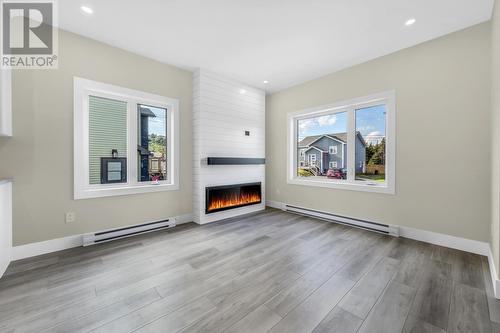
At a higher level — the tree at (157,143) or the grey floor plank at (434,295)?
the tree at (157,143)

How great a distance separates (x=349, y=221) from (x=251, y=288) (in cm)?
251

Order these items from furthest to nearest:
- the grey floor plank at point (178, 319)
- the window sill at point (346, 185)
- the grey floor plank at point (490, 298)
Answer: the window sill at point (346, 185)
the grey floor plank at point (490, 298)
the grey floor plank at point (178, 319)

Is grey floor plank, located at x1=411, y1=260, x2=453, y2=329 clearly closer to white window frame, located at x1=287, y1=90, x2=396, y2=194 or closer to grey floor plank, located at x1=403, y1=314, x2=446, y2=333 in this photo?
grey floor plank, located at x1=403, y1=314, x2=446, y2=333

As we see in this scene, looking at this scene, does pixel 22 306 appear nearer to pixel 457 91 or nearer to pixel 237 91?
pixel 237 91

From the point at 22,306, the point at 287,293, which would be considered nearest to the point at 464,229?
the point at 287,293

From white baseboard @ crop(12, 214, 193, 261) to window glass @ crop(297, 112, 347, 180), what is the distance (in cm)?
409

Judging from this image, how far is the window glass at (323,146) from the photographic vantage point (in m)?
3.98

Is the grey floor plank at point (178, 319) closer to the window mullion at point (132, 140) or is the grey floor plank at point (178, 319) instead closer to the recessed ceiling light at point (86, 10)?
the window mullion at point (132, 140)

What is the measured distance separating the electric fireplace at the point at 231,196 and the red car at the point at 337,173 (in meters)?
1.55

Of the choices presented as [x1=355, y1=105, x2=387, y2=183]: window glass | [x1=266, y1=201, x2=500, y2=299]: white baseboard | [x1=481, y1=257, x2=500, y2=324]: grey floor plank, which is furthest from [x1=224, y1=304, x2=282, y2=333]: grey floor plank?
[x1=355, y1=105, x2=387, y2=183]: window glass

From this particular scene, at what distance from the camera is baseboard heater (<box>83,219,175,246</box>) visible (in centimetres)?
283

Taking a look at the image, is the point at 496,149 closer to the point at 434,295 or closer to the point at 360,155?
the point at 434,295

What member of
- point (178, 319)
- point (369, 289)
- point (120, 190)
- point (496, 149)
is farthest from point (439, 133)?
point (120, 190)

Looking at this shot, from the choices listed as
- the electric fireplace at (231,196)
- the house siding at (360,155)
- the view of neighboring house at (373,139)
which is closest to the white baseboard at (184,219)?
the electric fireplace at (231,196)
